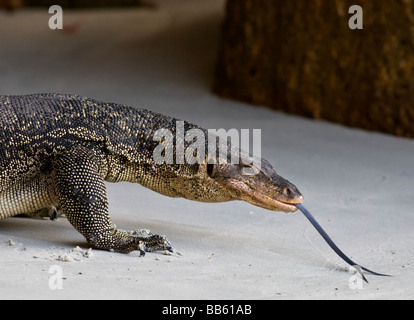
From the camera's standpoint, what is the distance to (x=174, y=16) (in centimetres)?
1273

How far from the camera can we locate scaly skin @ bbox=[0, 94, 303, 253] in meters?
4.12

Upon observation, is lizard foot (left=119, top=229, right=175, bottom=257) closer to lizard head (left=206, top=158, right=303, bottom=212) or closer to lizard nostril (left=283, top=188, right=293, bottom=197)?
lizard head (left=206, top=158, right=303, bottom=212)

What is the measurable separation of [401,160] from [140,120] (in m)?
3.63

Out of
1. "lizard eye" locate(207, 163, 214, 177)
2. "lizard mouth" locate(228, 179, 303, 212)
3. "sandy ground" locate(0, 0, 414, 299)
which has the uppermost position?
"lizard eye" locate(207, 163, 214, 177)

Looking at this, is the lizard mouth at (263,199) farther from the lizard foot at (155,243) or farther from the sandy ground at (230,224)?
the lizard foot at (155,243)

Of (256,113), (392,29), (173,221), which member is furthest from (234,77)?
(173,221)

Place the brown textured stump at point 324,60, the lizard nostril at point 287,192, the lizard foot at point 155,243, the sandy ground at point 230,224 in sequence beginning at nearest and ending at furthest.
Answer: the sandy ground at point 230,224 → the lizard foot at point 155,243 → the lizard nostril at point 287,192 → the brown textured stump at point 324,60

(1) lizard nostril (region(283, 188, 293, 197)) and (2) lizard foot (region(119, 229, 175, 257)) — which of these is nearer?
(2) lizard foot (region(119, 229, 175, 257))

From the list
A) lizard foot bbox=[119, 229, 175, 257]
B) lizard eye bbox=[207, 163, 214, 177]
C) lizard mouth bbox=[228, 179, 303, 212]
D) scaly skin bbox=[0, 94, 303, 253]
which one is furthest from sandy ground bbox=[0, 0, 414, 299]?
lizard eye bbox=[207, 163, 214, 177]

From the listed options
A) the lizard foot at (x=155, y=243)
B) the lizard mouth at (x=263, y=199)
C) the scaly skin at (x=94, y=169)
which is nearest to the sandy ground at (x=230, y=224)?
the lizard foot at (x=155, y=243)

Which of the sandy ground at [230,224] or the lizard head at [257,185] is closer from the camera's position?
the sandy ground at [230,224]

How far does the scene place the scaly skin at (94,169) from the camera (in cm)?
412

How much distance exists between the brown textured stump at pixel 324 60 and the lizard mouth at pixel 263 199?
13.8ft

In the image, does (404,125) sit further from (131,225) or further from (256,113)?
(131,225)
